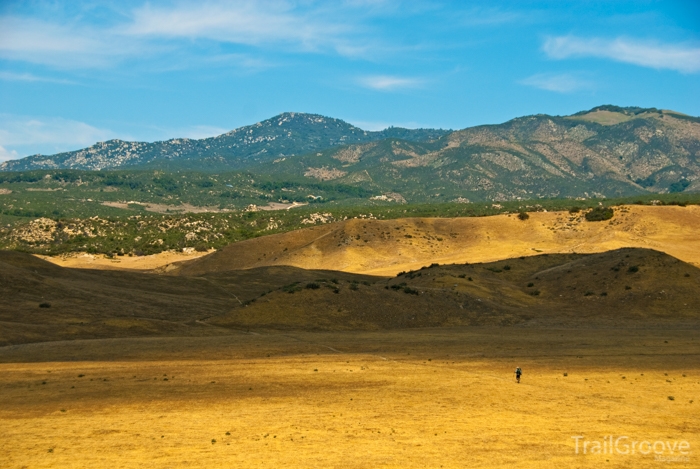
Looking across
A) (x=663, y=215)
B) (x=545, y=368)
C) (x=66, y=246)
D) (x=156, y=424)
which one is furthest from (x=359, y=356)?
(x=66, y=246)

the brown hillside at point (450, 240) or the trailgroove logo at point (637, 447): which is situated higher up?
the brown hillside at point (450, 240)

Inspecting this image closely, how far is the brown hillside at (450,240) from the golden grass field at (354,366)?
16329 millimetres

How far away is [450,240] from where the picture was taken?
132m

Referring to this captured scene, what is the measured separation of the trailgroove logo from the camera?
74.8ft

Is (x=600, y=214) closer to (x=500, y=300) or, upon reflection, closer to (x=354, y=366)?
(x=500, y=300)

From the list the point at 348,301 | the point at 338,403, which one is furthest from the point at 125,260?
the point at 338,403

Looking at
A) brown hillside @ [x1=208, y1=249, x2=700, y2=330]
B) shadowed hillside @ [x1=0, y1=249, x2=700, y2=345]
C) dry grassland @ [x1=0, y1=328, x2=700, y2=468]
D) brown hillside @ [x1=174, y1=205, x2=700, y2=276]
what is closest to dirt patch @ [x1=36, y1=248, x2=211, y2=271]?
brown hillside @ [x1=174, y1=205, x2=700, y2=276]

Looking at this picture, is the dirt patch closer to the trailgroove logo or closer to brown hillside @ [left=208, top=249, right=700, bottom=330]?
brown hillside @ [left=208, top=249, right=700, bottom=330]

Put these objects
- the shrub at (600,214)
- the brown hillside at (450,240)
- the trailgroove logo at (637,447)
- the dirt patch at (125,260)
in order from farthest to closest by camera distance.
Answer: the shrub at (600,214), the dirt patch at (125,260), the brown hillside at (450,240), the trailgroove logo at (637,447)

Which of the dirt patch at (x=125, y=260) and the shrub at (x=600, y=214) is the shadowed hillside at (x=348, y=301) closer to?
the dirt patch at (x=125, y=260)

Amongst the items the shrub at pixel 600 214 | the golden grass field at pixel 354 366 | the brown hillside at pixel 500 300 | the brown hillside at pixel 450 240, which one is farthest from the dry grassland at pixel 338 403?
the shrub at pixel 600 214

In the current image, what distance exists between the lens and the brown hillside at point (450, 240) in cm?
11712

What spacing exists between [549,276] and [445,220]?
61.2 metres

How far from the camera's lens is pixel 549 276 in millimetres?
84000
